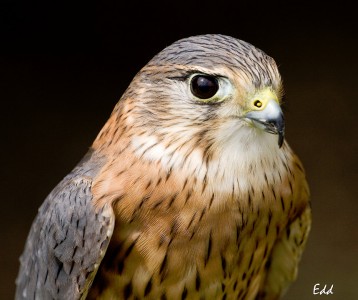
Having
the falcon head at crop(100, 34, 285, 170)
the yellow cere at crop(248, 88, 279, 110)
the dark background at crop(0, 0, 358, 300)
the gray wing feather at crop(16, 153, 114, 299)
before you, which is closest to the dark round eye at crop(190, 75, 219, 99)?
the falcon head at crop(100, 34, 285, 170)

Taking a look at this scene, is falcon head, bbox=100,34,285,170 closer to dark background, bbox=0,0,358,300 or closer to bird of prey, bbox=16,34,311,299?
bird of prey, bbox=16,34,311,299

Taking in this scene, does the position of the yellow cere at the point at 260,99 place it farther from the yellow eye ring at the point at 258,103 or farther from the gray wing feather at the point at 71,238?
the gray wing feather at the point at 71,238

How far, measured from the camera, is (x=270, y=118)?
226 centimetres

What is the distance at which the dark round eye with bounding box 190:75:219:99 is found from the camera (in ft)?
7.66

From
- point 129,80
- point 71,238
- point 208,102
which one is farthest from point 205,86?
point 129,80

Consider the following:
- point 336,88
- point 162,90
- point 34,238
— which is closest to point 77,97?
point 336,88

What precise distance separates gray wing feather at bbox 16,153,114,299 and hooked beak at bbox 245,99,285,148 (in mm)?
504

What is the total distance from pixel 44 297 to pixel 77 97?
6.67 feet

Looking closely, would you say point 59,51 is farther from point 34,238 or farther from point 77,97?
point 34,238

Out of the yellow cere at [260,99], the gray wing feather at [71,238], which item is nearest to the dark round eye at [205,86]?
the yellow cere at [260,99]

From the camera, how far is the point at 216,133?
2.36 m

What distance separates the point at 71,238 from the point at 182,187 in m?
0.38

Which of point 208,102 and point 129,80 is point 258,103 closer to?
point 208,102

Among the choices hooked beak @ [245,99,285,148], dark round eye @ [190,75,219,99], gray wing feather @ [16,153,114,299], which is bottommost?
Answer: gray wing feather @ [16,153,114,299]
